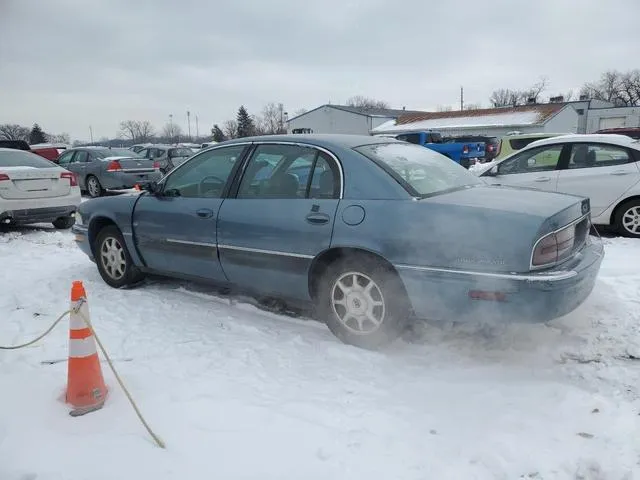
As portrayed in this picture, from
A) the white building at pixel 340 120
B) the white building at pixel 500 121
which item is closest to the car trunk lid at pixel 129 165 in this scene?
the white building at pixel 500 121

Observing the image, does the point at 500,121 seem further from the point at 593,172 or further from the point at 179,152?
the point at 593,172

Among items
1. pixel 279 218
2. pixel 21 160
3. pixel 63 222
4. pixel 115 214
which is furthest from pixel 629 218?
pixel 21 160

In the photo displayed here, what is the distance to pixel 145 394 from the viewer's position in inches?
119

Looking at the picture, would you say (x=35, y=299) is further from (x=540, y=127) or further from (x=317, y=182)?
(x=540, y=127)

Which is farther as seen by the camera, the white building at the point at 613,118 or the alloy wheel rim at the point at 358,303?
the white building at the point at 613,118

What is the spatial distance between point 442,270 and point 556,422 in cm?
103

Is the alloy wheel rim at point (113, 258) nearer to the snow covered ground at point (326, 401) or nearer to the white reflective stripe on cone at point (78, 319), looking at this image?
the snow covered ground at point (326, 401)

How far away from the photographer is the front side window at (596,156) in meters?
7.06

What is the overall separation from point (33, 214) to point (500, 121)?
3951 cm

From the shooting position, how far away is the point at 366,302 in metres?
3.50

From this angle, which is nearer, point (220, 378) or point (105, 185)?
point (220, 378)

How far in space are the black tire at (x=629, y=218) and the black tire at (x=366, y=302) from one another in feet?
16.7

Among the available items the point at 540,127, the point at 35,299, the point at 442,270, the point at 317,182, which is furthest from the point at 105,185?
the point at 540,127

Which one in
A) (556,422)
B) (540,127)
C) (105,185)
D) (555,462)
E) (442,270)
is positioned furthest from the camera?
(540,127)
